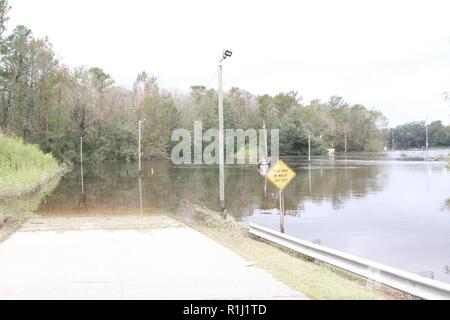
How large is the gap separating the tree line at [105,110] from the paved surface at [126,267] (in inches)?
1667

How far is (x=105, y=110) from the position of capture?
7981 cm

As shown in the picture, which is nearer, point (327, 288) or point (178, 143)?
point (327, 288)

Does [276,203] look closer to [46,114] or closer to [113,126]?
[46,114]

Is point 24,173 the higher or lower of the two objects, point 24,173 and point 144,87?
the lower

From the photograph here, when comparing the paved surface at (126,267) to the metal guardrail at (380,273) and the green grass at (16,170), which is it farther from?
the green grass at (16,170)

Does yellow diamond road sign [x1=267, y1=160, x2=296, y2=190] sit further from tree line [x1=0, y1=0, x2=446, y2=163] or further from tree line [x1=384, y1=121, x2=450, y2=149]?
tree line [x1=384, y1=121, x2=450, y2=149]

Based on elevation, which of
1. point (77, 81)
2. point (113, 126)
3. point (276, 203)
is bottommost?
point (276, 203)

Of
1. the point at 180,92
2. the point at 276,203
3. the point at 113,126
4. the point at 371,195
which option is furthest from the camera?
the point at 180,92

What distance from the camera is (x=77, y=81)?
74250 mm

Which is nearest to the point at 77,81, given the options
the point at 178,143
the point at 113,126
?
the point at 113,126

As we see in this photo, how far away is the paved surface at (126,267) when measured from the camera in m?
6.62

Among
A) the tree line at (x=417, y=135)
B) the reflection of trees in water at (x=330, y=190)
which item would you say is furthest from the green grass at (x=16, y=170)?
the tree line at (x=417, y=135)
